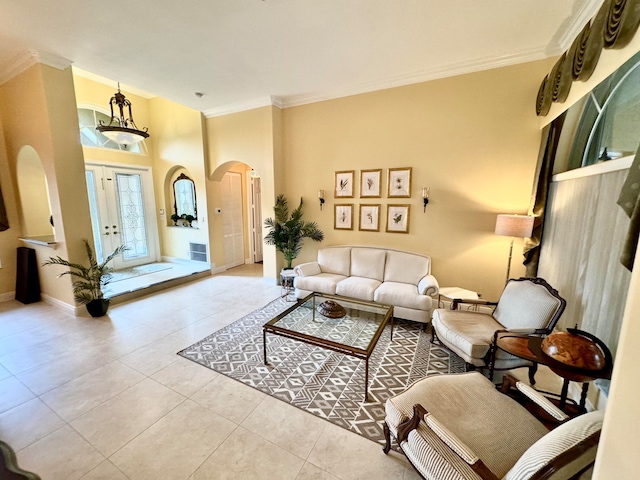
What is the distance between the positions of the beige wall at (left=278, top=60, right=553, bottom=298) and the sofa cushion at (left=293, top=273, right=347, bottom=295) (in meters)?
0.81

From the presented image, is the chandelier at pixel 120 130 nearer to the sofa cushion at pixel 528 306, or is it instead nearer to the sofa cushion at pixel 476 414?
the sofa cushion at pixel 476 414

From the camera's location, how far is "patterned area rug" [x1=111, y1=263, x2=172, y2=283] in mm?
5100

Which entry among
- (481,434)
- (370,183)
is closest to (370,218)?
(370,183)

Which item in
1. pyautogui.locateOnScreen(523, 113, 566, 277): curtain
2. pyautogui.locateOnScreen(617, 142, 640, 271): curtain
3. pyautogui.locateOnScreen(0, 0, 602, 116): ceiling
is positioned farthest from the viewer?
pyautogui.locateOnScreen(523, 113, 566, 277): curtain

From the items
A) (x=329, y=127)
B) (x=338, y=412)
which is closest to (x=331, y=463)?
(x=338, y=412)

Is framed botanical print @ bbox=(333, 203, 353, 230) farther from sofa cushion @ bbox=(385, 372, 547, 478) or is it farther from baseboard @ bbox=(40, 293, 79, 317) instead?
baseboard @ bbox=(40, 293, 79, 317)

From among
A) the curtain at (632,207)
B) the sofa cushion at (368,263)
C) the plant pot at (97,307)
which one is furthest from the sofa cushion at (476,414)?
the plant pot at (97,307)

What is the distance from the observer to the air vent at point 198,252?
5.83 m

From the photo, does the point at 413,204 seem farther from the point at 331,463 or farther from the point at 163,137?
the point at 163,137

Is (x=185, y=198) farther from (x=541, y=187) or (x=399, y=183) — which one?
(x=541, y=187)

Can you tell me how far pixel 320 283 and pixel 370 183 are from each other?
5.94 feet

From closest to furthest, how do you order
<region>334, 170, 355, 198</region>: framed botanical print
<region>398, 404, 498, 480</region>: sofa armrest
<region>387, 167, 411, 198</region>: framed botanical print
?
<region>398, 404, 498, 480</region>: sofa armrest, <region>387, 167, 411, 198</region>: framed botanical print, <region>334, 170, 355, 198</region>: framed botanical print

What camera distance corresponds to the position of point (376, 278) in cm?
404

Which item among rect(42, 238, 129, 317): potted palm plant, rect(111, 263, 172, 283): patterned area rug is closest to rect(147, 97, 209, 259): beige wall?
rect(111, 263, 172, 283): patterned area rug
